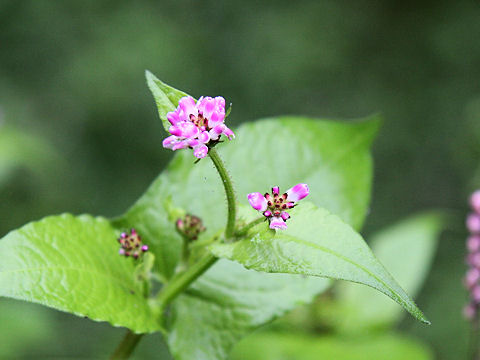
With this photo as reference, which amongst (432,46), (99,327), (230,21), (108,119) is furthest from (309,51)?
(99,327)

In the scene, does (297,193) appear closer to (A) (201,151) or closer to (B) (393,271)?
(A) (201,151)

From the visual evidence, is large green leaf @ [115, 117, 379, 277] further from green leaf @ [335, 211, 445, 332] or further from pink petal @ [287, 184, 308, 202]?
green leaf @ [335, 211, 445, 332]

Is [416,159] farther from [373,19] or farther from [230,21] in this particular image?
[230,21]

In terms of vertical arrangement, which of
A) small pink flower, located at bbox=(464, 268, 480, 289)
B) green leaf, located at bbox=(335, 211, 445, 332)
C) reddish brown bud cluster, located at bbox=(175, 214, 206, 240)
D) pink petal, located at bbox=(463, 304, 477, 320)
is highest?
reddish brown bud cluster, located at bbox=(175, 214, 206, 240)

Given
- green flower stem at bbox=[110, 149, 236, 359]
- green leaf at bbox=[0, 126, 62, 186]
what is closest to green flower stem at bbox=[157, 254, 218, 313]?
green flower stem at bbox=[110, 149, 236, 359]

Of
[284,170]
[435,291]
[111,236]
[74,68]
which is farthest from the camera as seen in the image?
[74,68]

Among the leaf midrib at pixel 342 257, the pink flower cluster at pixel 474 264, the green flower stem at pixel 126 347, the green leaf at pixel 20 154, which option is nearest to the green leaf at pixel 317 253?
the leaf midrib at pixel 342 257

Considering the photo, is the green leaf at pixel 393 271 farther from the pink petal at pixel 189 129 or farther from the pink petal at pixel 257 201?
the pink petal at pixel 189 129
